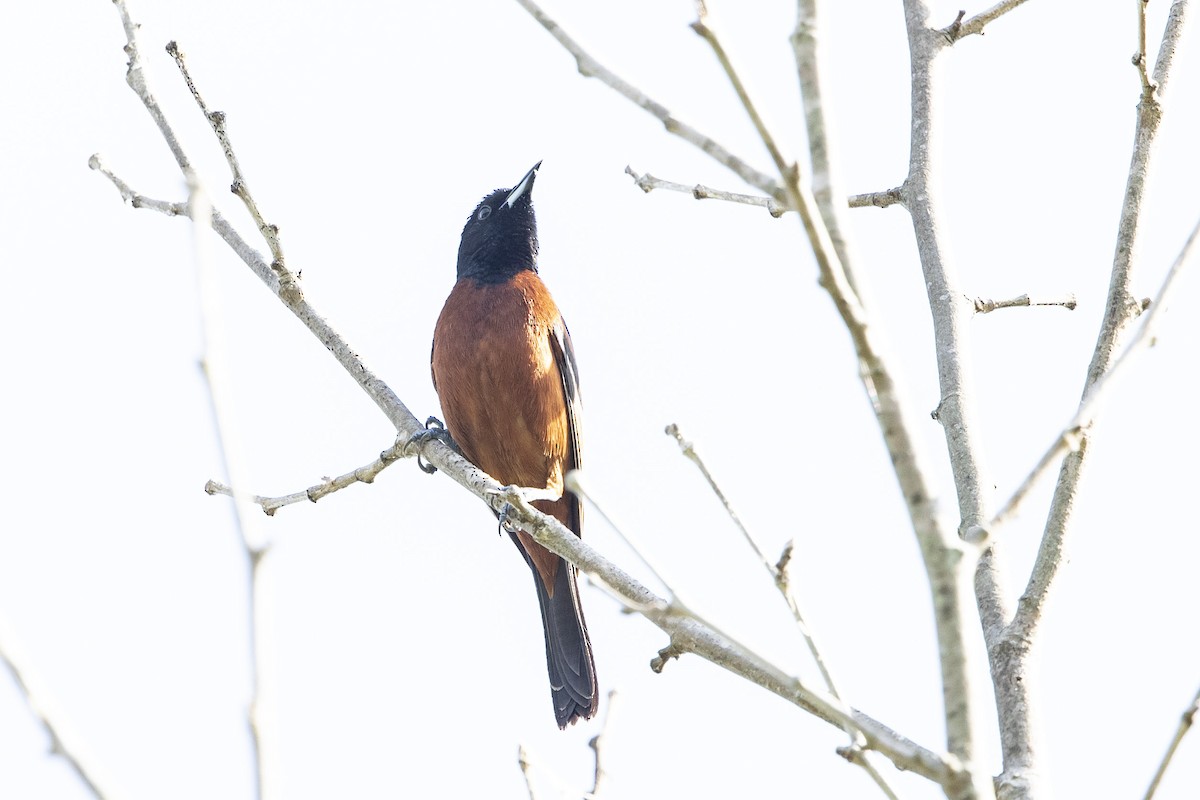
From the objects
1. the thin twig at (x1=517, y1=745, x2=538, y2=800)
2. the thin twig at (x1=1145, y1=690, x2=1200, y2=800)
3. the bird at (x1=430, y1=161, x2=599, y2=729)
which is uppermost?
the bird at (x1=430, y1=161, x2=599, y2=729)

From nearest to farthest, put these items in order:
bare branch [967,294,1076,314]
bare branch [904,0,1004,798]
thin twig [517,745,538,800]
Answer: thin twig [517,745,538,800] < bare branch [904,0,1004,798] < bare branch [967,294,1076,314]

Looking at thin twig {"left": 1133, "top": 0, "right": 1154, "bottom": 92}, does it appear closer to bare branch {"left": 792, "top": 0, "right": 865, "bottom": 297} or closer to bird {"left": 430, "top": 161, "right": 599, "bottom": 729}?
bare branch {"left": 792, "top": 0, "right": 865, "bottom": 297}

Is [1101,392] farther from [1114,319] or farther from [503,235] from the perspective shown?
[503,235]

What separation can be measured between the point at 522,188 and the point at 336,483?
10.4 ft

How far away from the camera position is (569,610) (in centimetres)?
667

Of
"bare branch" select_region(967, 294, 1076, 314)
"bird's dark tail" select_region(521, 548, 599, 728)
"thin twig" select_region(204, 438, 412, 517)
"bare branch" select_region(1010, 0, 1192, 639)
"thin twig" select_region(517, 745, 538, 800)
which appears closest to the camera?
"thin twig" select_region(517, 745, 538, 800)

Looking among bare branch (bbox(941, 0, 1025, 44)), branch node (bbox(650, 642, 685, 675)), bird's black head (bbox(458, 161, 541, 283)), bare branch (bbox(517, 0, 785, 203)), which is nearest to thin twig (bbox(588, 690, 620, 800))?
branch node (bbox(650, 642, 685, 675))

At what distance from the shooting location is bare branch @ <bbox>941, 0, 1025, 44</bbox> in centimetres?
382

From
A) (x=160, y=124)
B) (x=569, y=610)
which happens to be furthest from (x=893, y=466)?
(x=569, y=610)

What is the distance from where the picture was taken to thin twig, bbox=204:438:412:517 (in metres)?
4.46

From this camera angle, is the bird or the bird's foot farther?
the bird

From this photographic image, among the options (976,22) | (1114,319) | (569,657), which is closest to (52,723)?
(1114,319)

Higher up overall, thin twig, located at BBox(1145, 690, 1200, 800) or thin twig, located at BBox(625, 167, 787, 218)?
thin twig, located at BBox(625, 167, 787, 218)

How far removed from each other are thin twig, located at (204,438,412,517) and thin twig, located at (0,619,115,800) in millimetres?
2853
